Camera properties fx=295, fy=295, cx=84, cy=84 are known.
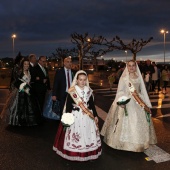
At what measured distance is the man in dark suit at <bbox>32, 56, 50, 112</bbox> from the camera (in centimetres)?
890

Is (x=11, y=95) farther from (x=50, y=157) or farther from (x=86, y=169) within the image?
(x=86, y=169)

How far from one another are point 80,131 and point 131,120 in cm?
119

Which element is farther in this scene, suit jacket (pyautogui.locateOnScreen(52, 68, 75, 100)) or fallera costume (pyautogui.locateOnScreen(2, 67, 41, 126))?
fallera costume (pyautogui.locateOnScreen(2, 67, 41, 126))

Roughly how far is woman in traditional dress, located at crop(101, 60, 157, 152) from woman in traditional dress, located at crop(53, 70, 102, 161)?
678 millimetres

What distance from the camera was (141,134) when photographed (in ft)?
18.6

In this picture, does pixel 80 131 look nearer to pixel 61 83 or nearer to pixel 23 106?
pixel 61 83

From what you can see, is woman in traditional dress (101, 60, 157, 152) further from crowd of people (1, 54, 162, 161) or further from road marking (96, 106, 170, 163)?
road marking (96, 106, 170, 163)

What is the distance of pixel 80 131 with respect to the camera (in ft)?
16.6

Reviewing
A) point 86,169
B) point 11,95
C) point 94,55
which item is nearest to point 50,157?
point 86,169

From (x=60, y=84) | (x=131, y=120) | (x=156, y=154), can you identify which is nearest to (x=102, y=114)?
(x=60, y=84)

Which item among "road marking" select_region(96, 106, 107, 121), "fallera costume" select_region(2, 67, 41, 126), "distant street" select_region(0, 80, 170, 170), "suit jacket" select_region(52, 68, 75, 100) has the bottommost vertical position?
"distant street" select_region(0, 80, 170, 170)

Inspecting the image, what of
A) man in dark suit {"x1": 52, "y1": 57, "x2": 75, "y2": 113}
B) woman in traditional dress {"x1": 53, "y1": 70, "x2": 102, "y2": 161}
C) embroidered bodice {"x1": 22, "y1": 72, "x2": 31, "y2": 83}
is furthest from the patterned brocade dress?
embroidered bodice {"x1": 22, "y1": 72, "x2": 31, "y2": 83}

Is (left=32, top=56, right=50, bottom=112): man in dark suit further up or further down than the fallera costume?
further up

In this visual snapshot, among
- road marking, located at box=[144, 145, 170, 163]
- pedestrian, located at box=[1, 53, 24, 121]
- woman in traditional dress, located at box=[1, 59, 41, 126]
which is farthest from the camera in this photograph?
pedestrian, located at box=[1, 53, 24, 121]
